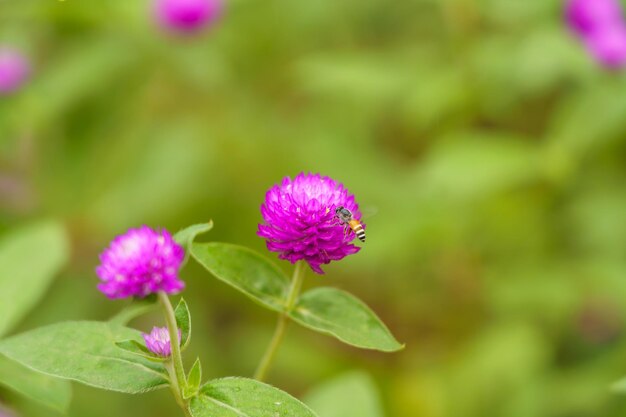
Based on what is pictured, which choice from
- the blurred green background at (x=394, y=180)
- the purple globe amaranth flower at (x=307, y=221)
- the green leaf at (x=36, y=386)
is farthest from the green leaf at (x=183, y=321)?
the blurred green background at (x=394, y=180)

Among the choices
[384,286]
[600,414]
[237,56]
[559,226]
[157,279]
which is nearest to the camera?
[157,279]

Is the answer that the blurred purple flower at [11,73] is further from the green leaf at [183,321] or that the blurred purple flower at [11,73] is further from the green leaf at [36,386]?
the green leaf at [183,321]

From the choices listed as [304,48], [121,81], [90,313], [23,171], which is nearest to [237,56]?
[304,48]

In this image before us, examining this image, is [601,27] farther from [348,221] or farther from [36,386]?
[36,386]

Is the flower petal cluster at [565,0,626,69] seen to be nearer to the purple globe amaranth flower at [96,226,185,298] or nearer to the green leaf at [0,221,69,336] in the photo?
the green leaf at [0,221,69,336]

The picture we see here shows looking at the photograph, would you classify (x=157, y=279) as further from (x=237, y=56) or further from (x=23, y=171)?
(x=237, y=56)

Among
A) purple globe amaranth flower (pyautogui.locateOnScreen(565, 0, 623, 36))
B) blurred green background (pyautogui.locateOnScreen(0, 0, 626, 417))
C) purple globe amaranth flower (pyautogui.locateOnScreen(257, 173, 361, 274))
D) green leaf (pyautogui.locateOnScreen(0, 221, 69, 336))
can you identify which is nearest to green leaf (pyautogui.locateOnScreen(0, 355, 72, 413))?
green leaf (pyautogui.locateOnScreen(0, 221, 69, 336))
